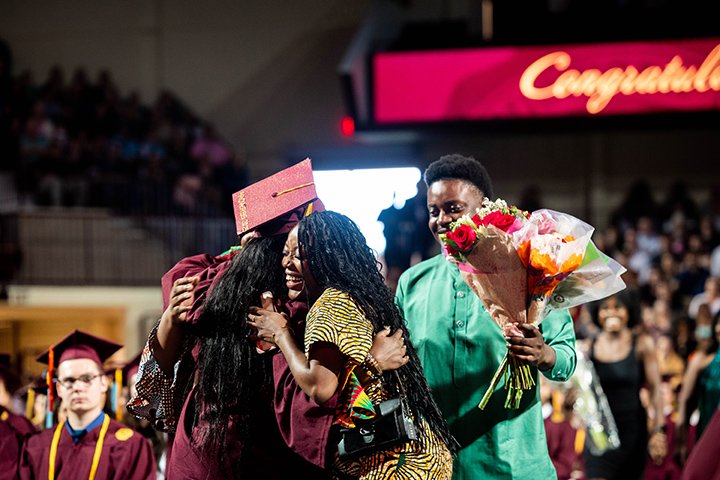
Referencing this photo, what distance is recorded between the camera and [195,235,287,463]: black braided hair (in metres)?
3.69

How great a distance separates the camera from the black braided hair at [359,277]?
361cm

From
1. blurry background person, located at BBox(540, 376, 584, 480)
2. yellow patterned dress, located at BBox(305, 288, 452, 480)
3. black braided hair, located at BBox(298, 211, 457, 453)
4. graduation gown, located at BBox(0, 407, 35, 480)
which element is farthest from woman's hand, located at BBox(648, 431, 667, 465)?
yellow patterned dress, located at BBox(305, 288, 452, 480)

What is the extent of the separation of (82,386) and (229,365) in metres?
2.17

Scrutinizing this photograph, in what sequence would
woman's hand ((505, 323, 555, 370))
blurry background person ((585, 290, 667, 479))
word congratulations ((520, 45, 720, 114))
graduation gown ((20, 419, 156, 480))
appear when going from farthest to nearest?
word congratulations ((520, 45, 720, 114)), blurry background person ((585, 290, 667, 479)), graduation gown ((20, 419, 156, 480)), woman's hand ((505, 323, 555, 370))

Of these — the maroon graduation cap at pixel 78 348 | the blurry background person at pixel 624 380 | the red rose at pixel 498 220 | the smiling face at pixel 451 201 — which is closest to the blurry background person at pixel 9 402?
the maroon graduation cap at pixel 78 348

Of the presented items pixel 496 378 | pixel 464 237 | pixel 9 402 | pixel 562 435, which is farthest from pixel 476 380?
pixel 562 435

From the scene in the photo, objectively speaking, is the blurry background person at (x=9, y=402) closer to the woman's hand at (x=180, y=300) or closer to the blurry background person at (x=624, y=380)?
the woman's hand at (x=180, y=300)

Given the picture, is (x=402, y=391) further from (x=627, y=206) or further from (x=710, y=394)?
(x=627, y=206)

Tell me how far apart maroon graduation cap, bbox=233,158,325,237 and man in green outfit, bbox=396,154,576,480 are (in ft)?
1.68

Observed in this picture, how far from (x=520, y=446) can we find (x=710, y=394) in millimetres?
3337

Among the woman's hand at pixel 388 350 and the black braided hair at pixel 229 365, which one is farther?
the black braided hair at pixel 229 365

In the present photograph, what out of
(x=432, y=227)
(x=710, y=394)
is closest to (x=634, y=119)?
(x=710, y=394)

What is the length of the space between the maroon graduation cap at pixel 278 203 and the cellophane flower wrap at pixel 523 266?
1.82 ft

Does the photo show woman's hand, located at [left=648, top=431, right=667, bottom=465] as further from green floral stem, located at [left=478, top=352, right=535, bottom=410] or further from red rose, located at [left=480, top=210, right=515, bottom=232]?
red rose, located at [left=480, top=210, right=515, bottom=232]
